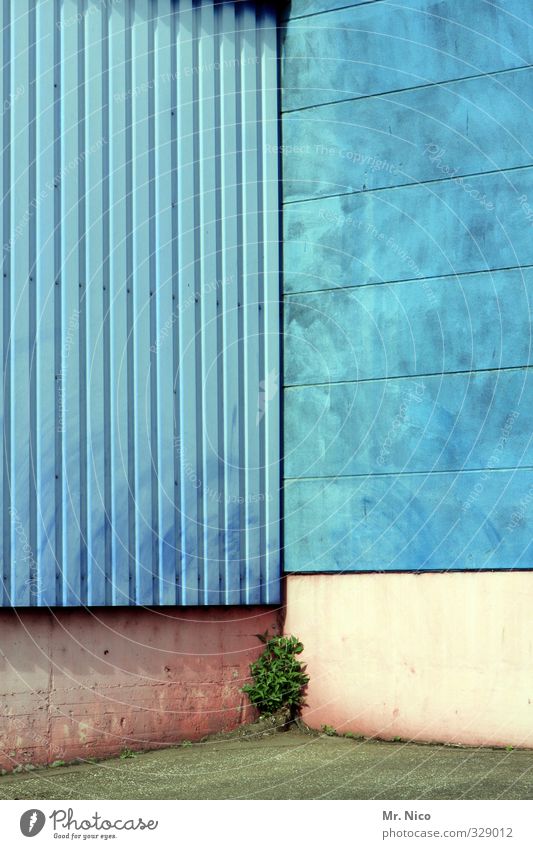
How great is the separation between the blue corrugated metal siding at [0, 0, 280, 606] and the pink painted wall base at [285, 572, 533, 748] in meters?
0.73

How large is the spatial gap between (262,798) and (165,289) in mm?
5182

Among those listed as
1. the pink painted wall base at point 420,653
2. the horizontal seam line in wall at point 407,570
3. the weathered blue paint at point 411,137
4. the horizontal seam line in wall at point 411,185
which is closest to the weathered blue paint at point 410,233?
the horizontal seam line in wall at point 411,185

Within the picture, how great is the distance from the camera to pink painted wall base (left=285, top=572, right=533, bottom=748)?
1332 cm

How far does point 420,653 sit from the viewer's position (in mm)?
13844

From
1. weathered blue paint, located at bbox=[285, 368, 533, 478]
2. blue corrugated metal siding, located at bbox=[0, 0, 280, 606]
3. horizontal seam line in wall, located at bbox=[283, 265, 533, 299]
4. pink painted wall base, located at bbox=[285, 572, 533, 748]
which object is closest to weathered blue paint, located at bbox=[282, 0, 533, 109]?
blue corrugated metal siding, located at bbox=[0, 0, 280, 606]

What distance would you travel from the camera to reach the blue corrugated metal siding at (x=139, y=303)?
1270 centimetres

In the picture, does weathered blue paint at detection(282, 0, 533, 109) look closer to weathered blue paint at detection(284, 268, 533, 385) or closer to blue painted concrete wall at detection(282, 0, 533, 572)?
blue painted concrete wall at detection(282, 0, 533, 572)

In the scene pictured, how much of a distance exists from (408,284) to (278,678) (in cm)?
419

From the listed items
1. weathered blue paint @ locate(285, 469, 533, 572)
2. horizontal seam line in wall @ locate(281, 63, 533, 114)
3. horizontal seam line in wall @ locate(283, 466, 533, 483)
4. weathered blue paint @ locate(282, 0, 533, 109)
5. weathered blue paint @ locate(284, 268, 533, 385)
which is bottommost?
weathered blue paint @ locate(285, 469, 533, 572)

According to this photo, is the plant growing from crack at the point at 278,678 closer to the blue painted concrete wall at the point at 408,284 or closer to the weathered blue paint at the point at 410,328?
the blue painted concrete wall at the point at 408,284

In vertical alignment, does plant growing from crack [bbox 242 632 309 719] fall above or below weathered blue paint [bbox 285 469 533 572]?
below

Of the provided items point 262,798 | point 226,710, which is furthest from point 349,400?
point 262,798

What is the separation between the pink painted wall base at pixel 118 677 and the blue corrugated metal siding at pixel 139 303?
23 cm

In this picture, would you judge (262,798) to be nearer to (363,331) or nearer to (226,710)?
(226,710)
